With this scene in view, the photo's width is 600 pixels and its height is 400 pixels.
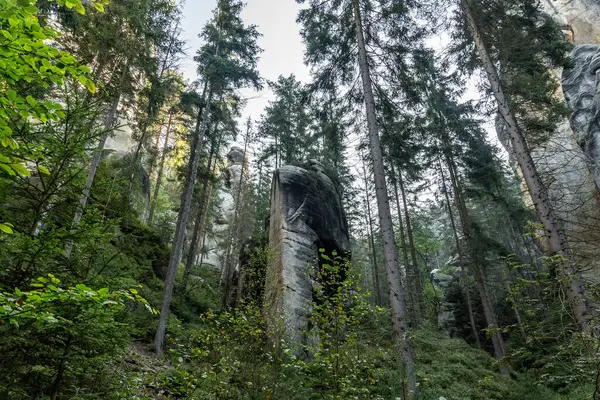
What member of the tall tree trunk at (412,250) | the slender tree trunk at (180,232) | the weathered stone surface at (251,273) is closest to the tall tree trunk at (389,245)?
the weathered stone surface at (251,273)

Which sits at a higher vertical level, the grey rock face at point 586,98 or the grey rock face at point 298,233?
the grey rock face at point 586,98

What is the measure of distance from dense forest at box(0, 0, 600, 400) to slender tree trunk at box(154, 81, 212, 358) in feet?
0.30

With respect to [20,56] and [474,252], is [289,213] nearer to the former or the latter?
[474,252]

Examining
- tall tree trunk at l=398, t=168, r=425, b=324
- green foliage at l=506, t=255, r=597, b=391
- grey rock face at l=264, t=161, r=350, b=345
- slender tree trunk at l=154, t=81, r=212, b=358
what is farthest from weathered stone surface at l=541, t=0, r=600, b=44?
green foliage at l=506, t=255, r=597, b=391

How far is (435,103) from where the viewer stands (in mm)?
19031

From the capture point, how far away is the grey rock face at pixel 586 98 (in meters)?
18.2

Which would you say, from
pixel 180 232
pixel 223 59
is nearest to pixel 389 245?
pixel 180 232

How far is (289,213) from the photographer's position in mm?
14227

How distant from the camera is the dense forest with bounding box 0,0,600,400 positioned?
9.14 feet

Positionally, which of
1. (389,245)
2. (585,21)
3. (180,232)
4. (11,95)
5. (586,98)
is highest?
(585,21)

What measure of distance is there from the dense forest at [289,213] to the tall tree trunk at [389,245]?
57 millimetres

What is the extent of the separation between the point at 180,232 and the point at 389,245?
8.29 metres

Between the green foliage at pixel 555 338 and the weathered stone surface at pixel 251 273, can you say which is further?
the weathered stone surface at pixel 251 273

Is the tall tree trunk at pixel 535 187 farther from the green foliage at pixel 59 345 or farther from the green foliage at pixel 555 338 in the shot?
the green foliage at pixel 59 345
